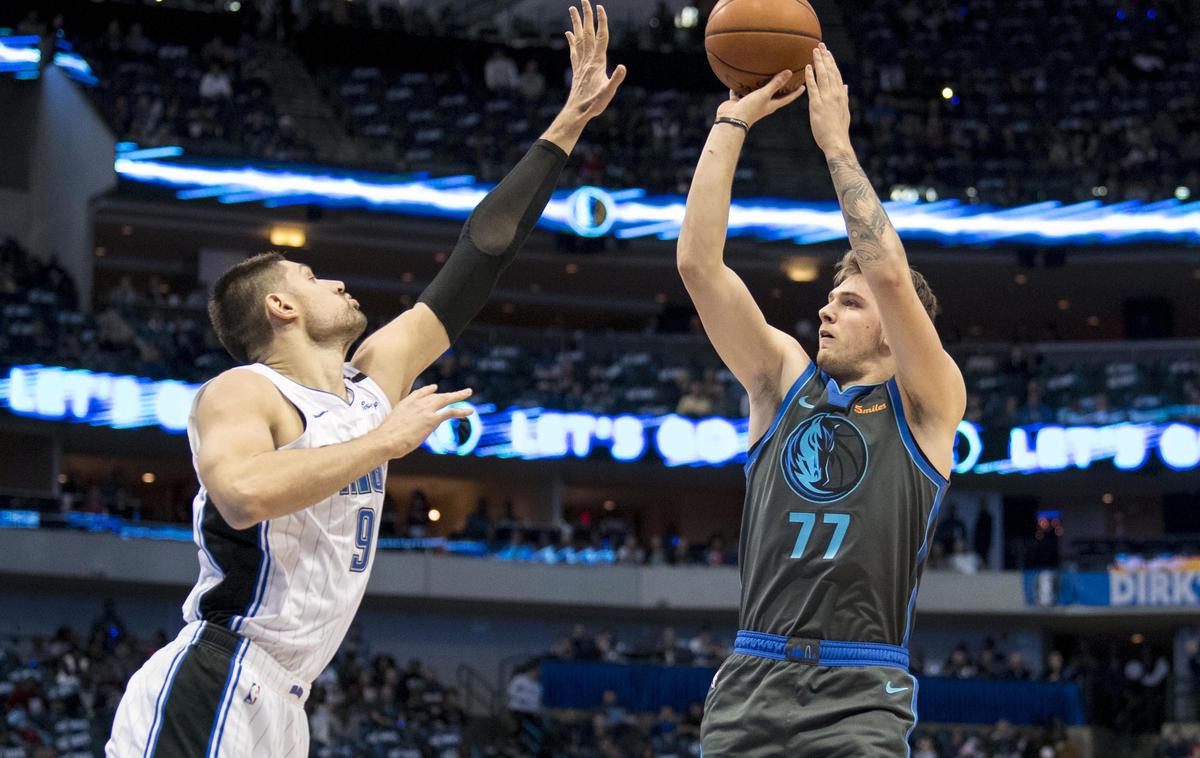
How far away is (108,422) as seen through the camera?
27016 mm

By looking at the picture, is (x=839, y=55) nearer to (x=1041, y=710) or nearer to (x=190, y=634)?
(x=1041, y=710)

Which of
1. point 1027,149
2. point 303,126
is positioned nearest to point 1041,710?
point 1027,149

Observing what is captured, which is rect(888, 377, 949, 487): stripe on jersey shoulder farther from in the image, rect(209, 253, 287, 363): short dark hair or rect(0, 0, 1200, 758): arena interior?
rect(0, 0, 1200, 758): arena interior

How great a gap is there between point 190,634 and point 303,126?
30.3 m

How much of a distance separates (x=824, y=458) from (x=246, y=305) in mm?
1791

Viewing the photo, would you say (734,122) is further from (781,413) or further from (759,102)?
(781,413)

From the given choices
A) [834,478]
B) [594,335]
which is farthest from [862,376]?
[594,335]

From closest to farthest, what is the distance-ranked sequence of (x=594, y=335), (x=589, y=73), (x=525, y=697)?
(x=589, y=73) < (x=525, y=697) < (x=594, y=335)

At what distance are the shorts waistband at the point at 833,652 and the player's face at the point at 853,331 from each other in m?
0.85

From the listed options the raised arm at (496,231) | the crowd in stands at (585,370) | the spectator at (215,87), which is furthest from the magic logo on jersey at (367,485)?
the spectator at (215,87)

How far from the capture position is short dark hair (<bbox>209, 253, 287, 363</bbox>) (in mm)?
4652

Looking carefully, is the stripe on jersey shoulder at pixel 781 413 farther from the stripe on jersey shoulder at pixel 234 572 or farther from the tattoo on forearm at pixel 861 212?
the stripe on jersey shoulder at pixel 234 572

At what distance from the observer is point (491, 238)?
17.6 ft

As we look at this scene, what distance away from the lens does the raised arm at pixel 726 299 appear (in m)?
4.67
